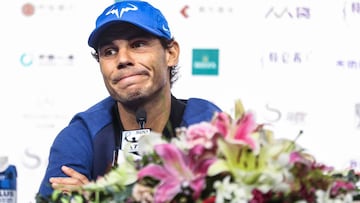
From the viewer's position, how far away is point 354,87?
3.07 meters

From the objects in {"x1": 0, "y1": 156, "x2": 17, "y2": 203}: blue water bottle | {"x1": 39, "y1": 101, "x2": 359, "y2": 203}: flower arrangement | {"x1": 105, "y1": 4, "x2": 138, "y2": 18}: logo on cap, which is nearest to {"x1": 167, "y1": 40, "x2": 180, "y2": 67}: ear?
{"x1": 105, "y1": 4, "x2": 138, "y2": 18}: logo on cap

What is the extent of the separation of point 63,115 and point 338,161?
1005 mm

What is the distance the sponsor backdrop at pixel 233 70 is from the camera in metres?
3.05

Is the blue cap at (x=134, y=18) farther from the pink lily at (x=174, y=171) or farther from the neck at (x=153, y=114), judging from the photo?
the pink lily at (x=174, y=171)

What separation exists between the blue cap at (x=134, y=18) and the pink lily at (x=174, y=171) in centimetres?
79

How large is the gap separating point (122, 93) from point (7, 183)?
0.30m

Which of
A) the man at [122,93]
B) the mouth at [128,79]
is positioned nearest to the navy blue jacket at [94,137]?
the man at [122,93]

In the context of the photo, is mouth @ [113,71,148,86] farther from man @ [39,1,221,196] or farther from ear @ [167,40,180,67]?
ear @ [167,40,180,67]

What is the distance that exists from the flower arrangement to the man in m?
0.68

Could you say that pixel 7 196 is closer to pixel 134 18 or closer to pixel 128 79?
pixel 128 79

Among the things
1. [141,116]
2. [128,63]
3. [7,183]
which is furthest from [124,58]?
[7,183]

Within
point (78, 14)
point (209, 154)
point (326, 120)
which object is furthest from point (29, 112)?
point (209, 154)

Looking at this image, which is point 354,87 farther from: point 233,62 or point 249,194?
point 249,194

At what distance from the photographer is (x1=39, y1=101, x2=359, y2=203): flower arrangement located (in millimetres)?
971
